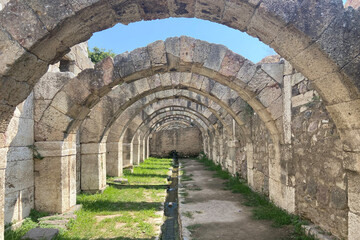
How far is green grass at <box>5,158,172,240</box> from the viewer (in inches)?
171

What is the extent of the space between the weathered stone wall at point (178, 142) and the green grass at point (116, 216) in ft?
50.2

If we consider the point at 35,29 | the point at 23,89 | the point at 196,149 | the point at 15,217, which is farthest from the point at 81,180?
the point at 196,149

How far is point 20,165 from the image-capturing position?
461 cm

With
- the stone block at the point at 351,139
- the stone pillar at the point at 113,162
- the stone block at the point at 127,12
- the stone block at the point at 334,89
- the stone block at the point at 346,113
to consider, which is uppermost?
the stone block at the point at 127,12

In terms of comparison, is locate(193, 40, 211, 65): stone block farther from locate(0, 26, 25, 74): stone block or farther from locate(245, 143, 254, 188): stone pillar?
locate(245, 143, 254, 188): stone pillar

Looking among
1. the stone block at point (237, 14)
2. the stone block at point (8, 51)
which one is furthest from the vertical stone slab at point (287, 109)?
the stone block at point (8, 51)

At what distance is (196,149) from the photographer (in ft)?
77.0

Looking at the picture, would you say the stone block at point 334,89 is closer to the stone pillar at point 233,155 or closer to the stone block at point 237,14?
the stone block at point 237,14

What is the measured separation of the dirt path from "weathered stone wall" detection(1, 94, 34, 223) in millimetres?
2767

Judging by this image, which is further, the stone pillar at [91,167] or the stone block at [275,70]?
the stone pillar at [91,167]

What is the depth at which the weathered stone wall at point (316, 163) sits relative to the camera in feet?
10.9

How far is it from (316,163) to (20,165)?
4.70 meters

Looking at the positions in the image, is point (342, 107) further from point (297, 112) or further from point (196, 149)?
point (196, 149)

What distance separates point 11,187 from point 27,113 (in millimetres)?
1293
